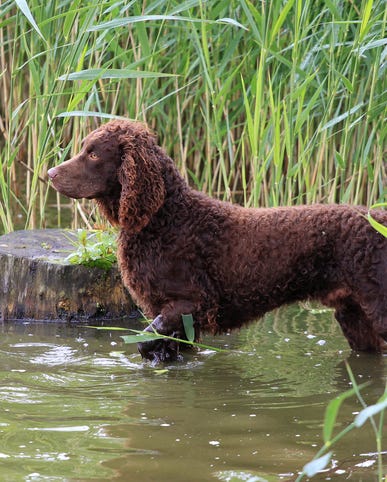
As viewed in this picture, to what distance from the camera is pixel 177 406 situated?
3992 millimetres

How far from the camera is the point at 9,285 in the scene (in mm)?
5645

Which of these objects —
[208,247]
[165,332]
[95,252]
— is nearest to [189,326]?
[165,332]

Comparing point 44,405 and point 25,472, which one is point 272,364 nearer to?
point 44,405

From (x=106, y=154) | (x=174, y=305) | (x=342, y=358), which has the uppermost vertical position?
(x=106, y=154)

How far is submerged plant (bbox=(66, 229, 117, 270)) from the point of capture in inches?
218

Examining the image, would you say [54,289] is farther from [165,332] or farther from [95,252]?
[165,332]

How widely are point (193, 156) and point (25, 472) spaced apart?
528 centimetres

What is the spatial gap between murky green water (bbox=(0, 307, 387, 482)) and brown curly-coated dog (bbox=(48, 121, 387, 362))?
0.93 ft

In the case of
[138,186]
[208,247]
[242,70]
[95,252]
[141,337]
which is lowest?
[141,337]

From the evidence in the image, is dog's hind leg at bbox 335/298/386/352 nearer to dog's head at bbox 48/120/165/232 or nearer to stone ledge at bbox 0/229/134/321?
dog's head at bbox 48/120/165/232

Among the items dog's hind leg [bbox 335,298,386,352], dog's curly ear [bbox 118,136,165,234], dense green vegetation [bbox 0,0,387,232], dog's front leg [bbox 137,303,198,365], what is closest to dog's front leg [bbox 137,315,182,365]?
dog's front leg [bbox 137,303,198,365]

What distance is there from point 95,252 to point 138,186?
1026 millimetres

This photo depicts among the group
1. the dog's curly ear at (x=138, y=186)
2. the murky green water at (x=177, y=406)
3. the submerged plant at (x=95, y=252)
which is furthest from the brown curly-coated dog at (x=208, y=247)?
the submerged plant at (x=95, y=252)

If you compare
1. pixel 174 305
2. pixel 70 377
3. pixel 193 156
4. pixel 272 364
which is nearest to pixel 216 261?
pixel 174 305
